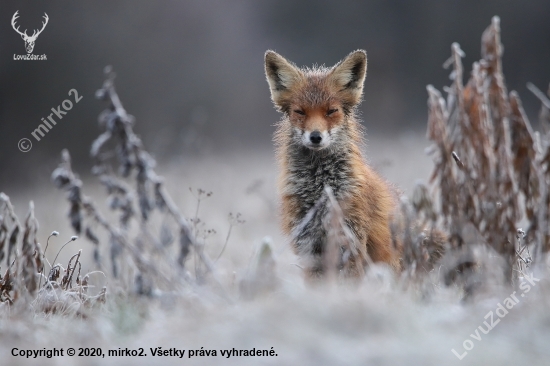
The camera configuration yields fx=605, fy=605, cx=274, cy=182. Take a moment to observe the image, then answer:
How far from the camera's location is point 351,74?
699cm

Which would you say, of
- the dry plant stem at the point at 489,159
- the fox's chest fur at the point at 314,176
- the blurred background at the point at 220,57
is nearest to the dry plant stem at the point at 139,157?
the dry plant stem at the point at 489,159

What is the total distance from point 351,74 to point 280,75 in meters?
0.84

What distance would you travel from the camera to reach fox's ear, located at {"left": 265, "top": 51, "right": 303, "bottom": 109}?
7086mm

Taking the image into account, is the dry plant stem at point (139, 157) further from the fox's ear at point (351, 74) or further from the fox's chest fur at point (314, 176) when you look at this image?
the fox's ear at point (351, 74)

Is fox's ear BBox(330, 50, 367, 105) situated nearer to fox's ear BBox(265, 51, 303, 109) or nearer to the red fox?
the red fox

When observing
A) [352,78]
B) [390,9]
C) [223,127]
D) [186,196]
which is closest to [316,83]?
[352,78]

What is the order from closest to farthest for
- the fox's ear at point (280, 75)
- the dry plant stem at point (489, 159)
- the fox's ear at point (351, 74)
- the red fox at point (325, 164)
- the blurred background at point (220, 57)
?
the dry plant stem at point (489, 159), the red fox at point (325, 164), the fox's ear at point (351, 74), the fox's ear at point (280, 75), the blurred background at point (220, 57)

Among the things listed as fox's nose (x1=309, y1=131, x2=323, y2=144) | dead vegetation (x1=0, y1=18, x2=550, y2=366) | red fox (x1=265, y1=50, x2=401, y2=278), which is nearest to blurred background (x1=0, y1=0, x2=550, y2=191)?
red fox (x1=265, y1=50, x2=401, y2=278)

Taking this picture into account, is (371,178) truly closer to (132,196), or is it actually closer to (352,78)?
(352,78)

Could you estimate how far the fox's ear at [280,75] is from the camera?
7.09 meters

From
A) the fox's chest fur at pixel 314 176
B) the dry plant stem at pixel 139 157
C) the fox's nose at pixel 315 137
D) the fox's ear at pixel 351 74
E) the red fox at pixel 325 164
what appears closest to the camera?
the dry plant stem at pixel 139 157

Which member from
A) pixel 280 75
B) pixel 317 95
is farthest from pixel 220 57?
pixel 317 95

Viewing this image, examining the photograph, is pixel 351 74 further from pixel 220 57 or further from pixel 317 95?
pixel 220 57

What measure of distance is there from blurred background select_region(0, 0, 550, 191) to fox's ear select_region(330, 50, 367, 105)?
11.2 meters
